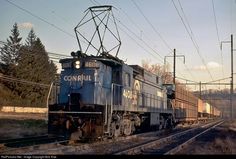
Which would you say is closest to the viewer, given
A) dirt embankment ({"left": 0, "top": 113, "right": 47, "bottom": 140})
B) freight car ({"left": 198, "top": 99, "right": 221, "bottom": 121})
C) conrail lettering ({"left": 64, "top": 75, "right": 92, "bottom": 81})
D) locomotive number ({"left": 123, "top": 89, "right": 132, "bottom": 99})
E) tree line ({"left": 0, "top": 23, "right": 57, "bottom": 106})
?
conrail lettering ({"left": 64, "top": 75, "right": 92, "bottom": 81})

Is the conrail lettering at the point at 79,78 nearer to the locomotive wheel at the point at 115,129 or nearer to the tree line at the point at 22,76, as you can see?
the locomotive wheel at the point at 115,129

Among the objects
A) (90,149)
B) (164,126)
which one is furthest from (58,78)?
(164,126)

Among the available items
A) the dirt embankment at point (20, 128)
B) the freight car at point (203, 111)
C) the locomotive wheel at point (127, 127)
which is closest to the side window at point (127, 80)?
the locomotive wheel at point (127, 127)

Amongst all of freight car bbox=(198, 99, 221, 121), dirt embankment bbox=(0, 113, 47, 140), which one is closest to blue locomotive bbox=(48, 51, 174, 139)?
dirt embankment bbox=(0, 113, 47, 140)

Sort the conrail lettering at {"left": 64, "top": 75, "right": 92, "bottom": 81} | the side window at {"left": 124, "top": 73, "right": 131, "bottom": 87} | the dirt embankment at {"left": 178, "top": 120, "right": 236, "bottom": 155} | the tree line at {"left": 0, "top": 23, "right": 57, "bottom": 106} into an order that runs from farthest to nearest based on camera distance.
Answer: the tree line at {"left": 0, "top": 23, "right": 57, "bottom": 106} → the side window at {"left": 124, "top": 73, "right": 131, "bottom": 87} → the conrail lettering at {"left": 64, "top": 75, "right": 92, "bottom": 81} → the dirt embankment at {"left": 178, "top": 120, "right": 236, "bottom": 155}

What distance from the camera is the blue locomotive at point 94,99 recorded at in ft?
51.8

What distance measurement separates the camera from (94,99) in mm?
16406

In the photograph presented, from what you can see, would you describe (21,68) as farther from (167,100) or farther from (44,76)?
(167,100)

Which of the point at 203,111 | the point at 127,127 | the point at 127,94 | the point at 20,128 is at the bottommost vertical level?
the point at 20,128

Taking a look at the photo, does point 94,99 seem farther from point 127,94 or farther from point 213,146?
point 213,146

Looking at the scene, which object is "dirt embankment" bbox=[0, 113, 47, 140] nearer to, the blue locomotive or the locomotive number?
the blue locomotive

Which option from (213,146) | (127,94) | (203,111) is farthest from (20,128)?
(203,111)

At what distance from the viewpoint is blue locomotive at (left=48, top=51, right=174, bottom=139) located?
51.8 feet

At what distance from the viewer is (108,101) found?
56.4 ft
